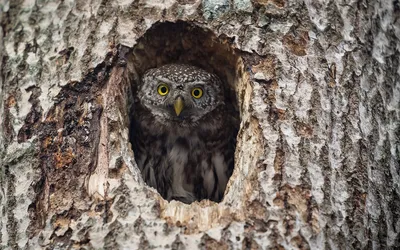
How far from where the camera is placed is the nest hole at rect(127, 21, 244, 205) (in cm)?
393

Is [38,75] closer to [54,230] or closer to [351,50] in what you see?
[54,230]

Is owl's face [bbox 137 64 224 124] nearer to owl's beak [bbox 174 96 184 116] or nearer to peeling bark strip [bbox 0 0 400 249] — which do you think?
owl's beak [bbox 174 96 184 116]

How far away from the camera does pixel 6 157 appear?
11.5 ft

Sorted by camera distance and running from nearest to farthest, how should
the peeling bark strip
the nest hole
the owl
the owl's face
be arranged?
the peeling bark strip → the nest hole → the owl's face → the owl

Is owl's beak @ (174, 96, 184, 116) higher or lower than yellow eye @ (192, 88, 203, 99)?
lower

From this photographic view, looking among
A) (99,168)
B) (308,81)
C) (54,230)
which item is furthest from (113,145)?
(308,81)

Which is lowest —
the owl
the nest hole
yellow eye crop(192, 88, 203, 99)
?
the owl

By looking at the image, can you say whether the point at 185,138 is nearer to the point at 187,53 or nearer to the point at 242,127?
the point at 187,53

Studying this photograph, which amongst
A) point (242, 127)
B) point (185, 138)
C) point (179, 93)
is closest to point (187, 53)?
point (179, 93)

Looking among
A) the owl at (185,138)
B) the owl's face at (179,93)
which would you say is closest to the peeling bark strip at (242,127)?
the owl's face at (179,93)

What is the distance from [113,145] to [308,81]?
1167mm

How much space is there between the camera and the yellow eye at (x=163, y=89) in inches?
186

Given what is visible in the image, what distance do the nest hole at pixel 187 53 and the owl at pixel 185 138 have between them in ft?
0.28

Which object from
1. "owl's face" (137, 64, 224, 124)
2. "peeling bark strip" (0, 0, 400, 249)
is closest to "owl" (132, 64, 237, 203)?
"owl's face" (137, 64, 224, 124)
